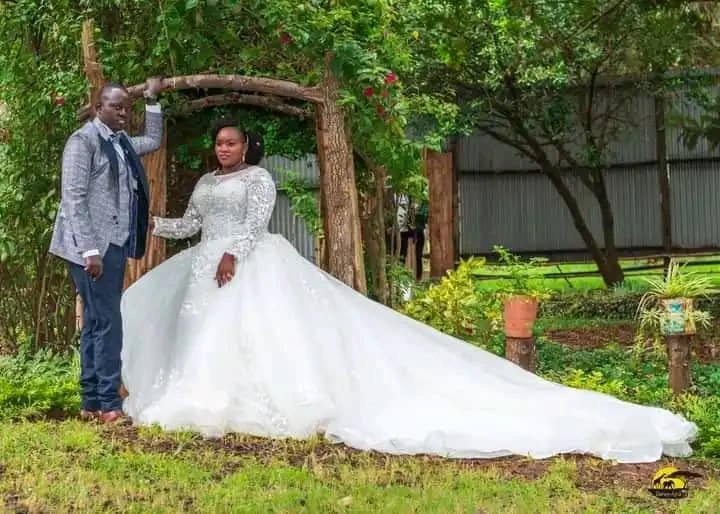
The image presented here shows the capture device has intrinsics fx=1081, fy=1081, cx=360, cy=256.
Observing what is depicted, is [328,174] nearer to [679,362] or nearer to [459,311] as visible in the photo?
[459,311]

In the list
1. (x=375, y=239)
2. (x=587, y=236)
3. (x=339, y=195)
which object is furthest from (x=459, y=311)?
(x=587, y=236)

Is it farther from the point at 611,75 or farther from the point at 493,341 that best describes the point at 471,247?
the point at 493,341

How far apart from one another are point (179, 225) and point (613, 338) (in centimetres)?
554

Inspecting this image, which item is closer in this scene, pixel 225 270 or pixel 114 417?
pixel 114 417

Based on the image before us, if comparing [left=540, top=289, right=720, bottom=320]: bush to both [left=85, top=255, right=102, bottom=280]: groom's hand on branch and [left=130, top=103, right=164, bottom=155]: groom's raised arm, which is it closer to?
[left=130, top=103, right=164, bottom=155]: groom's raised arm

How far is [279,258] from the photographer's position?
708 centimetres

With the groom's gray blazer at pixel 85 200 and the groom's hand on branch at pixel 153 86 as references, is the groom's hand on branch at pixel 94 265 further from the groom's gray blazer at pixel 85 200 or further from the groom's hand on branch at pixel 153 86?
the groom's hand on branch at pixel 153 86

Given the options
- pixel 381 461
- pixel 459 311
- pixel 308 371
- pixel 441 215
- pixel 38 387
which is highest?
pixel 441 215

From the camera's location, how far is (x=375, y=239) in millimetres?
9125

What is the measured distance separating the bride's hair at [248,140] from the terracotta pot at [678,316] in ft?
9.71

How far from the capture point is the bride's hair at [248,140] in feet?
23.6

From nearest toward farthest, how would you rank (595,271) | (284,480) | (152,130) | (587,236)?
1. (284,480)
2. (152,130)
3. (587,236)
4. (595,271)

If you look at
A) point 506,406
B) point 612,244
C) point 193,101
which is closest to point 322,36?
point 193,101

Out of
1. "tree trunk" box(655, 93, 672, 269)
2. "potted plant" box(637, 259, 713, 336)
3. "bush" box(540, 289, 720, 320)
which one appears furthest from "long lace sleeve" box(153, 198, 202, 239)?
"tree trunk" box(655, 93, 672, 269)
